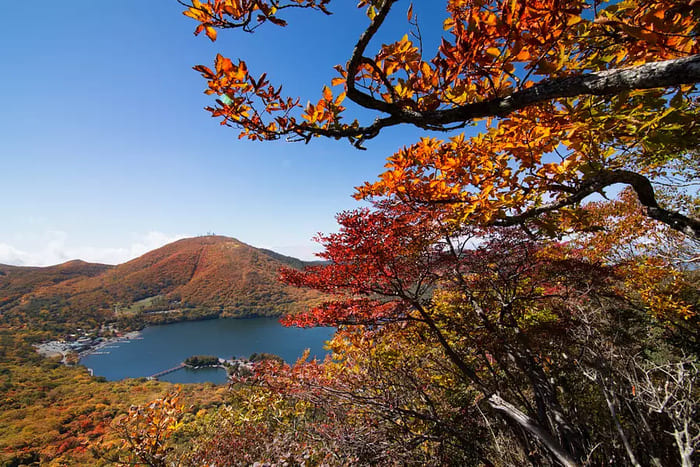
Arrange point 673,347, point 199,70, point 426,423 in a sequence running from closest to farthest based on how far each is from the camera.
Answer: point 199,70 → point 426,423 → point 673,347

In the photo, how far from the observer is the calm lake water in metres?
39.3

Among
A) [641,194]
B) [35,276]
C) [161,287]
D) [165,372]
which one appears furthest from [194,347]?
[35,276]

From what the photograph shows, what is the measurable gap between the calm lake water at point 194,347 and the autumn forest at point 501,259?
117 ft

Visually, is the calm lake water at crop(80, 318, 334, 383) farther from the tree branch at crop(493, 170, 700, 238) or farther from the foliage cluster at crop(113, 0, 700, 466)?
the tree branch at crop(493, 170, 700, 238)

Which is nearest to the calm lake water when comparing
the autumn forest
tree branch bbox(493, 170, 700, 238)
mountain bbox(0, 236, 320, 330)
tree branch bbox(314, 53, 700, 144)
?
mountain bbox(0, 236, 320, 330)

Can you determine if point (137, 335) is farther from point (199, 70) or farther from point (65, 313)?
point (199, 70)

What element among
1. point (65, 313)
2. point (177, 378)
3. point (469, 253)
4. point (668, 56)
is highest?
point (668, 56)

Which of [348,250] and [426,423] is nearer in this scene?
[348,250]

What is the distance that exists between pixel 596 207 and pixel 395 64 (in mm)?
9660

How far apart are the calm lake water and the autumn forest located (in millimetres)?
35688

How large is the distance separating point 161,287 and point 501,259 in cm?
10503

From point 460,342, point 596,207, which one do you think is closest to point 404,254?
point 460,342

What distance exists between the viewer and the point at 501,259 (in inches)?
152

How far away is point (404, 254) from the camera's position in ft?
12.0
